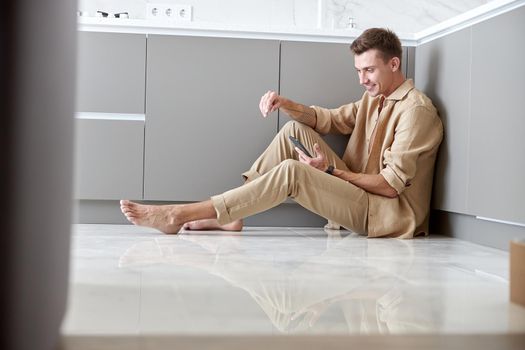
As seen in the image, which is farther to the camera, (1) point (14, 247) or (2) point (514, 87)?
(2) point (514, 87)

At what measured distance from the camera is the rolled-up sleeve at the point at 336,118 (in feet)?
13.1

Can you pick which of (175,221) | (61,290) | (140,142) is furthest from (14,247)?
(140,142)

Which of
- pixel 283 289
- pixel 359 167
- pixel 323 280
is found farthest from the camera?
pixel 359 167

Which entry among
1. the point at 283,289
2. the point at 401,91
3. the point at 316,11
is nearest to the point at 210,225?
the point at 401,91

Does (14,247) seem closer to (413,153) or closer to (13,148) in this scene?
(13,148)

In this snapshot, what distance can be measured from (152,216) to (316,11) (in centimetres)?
252

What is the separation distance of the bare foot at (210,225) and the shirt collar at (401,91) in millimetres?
951

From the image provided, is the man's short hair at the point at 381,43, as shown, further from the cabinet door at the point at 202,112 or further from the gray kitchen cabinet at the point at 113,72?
the gray kitchen cabinet at the point at 113,72

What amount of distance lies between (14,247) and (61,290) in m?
0.30

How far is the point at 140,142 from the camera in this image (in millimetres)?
4070

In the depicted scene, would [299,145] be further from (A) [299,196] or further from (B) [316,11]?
(B) [316,11]

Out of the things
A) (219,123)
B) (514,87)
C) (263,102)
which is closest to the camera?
(514,87)

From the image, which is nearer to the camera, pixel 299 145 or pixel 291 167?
pixel 291 167

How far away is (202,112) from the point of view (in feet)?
13.4
